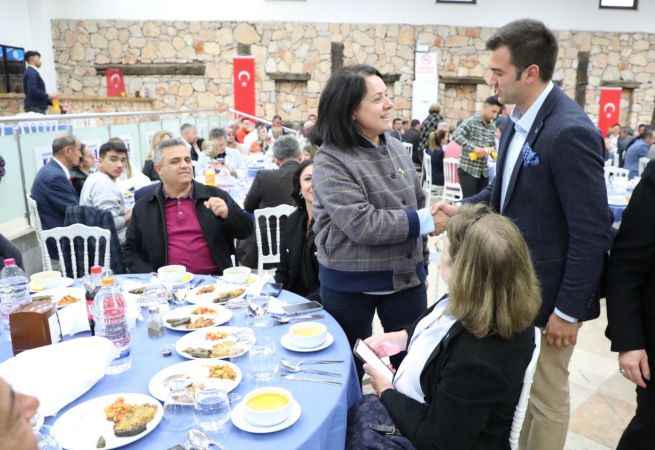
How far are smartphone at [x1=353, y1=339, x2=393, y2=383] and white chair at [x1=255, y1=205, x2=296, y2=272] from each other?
6.56 feet

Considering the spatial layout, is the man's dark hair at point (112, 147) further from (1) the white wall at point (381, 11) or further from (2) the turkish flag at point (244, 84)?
(1) the white wall at point (381, 11)

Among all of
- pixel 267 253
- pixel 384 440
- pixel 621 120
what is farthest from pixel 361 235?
pixel 621 120

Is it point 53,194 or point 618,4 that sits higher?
point 618,4

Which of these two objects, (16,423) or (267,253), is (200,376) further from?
(267,253)

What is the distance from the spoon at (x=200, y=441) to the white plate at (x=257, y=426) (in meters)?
0.07

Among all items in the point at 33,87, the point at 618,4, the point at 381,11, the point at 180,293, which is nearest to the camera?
the point at 180,293

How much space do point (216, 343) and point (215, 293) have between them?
472 millimetres

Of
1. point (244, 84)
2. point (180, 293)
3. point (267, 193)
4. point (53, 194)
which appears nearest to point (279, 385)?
point (180, 293)

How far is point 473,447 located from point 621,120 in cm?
1467

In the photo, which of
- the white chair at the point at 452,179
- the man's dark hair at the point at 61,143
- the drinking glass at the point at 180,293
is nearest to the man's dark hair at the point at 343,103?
the drinking glass at the point at 180,293

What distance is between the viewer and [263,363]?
57.4 inches

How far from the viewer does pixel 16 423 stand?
27.4 inches

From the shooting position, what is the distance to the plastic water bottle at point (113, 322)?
4.86 feet

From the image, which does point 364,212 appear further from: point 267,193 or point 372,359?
point 267,193
